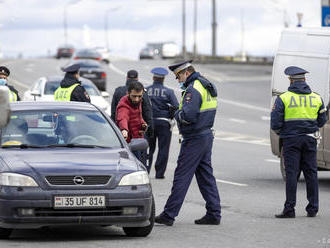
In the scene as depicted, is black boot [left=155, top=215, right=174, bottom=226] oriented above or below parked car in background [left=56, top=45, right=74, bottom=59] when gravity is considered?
above

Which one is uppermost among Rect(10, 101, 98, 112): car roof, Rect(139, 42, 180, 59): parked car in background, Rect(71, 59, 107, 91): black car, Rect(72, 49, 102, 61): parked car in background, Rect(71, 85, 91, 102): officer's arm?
Rect(10, 101, 98, 112): car roof

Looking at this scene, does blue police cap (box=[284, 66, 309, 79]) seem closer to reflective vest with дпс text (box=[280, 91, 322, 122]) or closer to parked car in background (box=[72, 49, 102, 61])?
reflective vest with дпс text (box=[280, 91, 322, 122])

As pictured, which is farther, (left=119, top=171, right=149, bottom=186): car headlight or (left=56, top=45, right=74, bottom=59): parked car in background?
(left=56, top=45, right=74, bottom=59): parked car in background

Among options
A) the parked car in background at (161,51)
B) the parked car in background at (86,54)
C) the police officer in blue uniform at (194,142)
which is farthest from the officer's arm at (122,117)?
the parked car in background at (161,51)

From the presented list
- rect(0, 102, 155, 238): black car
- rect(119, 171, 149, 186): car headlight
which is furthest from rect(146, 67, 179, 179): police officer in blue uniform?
rect(119, 171, 149, 186): car headlight

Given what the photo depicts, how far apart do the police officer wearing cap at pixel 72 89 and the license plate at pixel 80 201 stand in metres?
6.80

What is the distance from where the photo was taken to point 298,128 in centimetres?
1301

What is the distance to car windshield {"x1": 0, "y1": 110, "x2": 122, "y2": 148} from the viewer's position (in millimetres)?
11391

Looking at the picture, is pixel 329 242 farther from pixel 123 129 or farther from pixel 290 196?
pixel 123 129

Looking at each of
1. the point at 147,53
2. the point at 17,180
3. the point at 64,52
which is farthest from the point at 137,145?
the point at 64,52

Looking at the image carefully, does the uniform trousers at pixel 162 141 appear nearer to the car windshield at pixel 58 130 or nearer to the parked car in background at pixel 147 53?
the car windshield at pixel 58 130

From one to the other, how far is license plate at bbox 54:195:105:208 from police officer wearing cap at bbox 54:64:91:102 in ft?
22.3

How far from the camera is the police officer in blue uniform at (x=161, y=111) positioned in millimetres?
18125

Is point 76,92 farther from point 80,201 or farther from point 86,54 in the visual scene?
point 86,54
